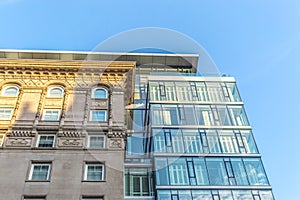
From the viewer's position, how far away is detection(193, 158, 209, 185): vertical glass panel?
27.2 meters

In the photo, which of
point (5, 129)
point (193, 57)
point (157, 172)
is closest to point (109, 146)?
point (157, 172)

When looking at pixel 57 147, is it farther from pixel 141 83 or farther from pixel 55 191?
pixel 141 83

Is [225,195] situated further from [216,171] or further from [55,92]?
[55,92]

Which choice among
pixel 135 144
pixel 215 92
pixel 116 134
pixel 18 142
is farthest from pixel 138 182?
pixel 215 92

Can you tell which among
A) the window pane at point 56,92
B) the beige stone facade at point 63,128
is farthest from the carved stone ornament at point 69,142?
the window pane at point 56,92

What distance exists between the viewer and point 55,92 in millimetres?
33438

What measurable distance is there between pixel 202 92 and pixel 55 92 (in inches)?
570

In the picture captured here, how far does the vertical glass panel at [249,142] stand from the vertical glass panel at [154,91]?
29.2 ft

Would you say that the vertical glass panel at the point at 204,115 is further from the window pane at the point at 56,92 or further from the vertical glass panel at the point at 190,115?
the window pane at the point at 56,92

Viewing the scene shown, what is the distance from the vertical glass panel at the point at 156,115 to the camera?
3184 centimetres

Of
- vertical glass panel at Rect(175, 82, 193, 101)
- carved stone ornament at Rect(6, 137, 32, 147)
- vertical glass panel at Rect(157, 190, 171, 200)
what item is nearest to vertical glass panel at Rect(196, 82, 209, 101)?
vertical glass panel at Rect(175, 82, 193, 101)

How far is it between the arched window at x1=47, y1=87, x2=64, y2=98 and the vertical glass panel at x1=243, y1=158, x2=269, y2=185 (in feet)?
58.9

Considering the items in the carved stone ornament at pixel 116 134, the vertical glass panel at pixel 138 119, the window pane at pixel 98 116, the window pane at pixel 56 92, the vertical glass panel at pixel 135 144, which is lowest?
the carved stone ornament at pixel 116 134

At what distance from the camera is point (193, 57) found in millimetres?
43781
